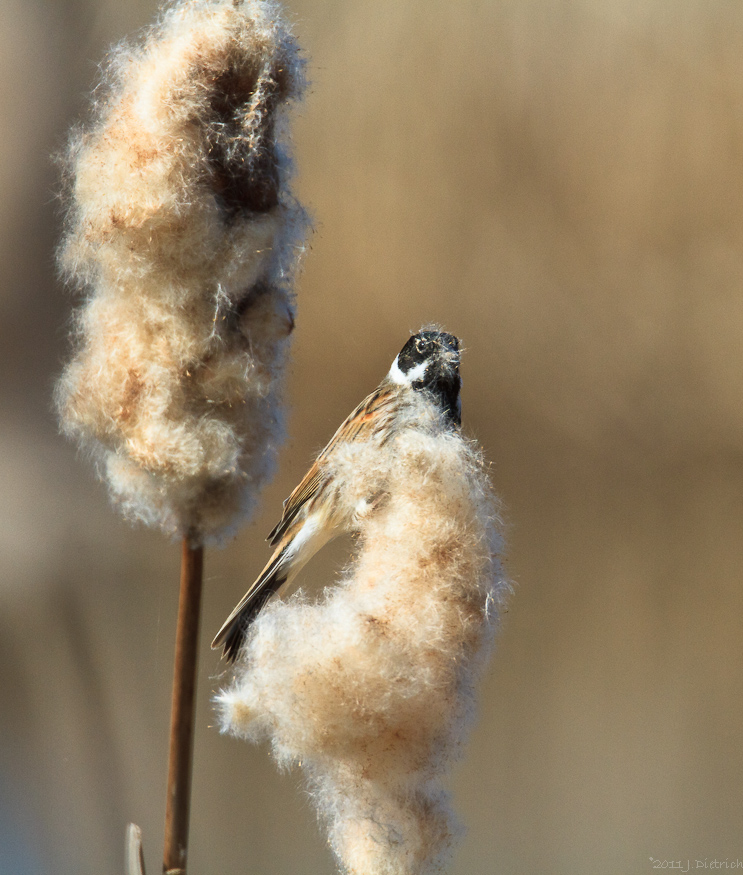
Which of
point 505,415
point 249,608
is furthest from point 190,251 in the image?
point 505,415

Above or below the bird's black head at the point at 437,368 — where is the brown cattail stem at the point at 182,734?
below

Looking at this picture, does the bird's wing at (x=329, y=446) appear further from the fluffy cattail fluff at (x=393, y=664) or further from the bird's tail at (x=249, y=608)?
the fluffy cattail fluff at (x=393, y=664)

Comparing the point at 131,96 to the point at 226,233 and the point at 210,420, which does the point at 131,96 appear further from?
the point at 210,420

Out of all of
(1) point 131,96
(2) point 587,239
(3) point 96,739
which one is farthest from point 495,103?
(3) point 96,739

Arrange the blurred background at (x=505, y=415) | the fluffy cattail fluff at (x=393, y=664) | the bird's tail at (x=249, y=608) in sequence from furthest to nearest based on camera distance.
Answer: the blurred background at (x=505, y=415) → the bird's tail at (x=249, y=608) → the fluffy cattail fluff at (x=393, y=664)

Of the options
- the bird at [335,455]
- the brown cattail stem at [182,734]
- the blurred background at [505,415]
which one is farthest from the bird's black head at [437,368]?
the brown cattail stem at [182,734]

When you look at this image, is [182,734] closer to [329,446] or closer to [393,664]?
[393,664]

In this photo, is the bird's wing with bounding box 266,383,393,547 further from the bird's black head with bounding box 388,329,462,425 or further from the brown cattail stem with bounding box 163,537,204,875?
the brown cattail stem with bounding box 163,537,204,875

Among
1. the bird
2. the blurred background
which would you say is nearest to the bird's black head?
the bird
